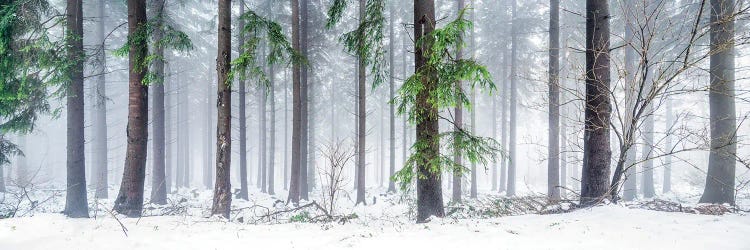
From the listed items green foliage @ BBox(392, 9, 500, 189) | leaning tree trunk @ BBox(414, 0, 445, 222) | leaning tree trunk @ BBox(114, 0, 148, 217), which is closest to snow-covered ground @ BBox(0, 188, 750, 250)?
leaning tree trunk @ BBox(414, 0, 445, 222)

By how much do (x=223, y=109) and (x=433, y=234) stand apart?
525 centimetres

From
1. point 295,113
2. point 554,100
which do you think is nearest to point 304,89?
point 295,113

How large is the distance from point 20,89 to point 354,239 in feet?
29.5

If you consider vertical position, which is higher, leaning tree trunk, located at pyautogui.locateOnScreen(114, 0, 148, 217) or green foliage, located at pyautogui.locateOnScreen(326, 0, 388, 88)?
green foliage, located at pyautogui.locateOnScreen(326, 0, 388, 88)

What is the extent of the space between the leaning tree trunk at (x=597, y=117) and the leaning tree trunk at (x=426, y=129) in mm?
2948

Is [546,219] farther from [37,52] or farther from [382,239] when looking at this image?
[37,52]

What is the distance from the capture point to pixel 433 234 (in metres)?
5.45

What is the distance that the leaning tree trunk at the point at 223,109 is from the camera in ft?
24.9

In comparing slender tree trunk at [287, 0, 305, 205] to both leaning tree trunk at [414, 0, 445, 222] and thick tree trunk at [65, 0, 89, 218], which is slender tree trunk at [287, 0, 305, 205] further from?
leaning tree trunk at [414, 0, 445, 222]

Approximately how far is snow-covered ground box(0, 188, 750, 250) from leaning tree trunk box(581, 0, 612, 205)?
0.57 m

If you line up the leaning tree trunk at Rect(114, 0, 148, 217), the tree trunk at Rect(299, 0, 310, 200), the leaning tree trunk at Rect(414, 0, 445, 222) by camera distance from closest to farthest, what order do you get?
the leaning tree trunk at Rect(414, 0, 445, 222)
the leaning tree trunk at Rect(114, 0, 148, 217)
the tree trunk at Rect(299, 0, 310, 200)

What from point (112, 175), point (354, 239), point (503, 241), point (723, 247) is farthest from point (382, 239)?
point (112, 175)

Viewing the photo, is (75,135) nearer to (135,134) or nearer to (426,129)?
(135,134)

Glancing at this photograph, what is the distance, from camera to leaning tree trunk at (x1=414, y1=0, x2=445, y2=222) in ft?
20.5
